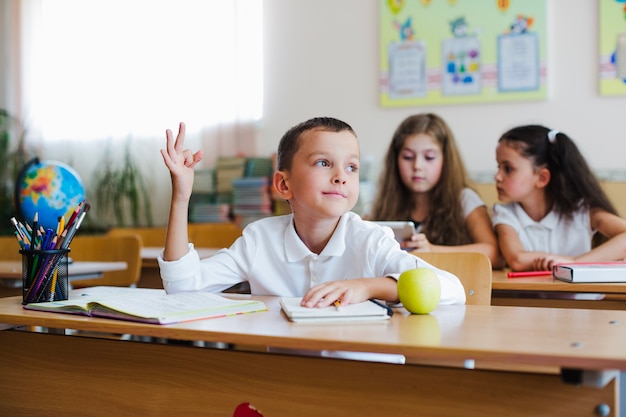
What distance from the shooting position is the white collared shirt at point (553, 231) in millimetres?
2746

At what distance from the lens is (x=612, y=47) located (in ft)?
12.2

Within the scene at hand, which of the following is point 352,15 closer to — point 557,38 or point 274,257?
point 557,38

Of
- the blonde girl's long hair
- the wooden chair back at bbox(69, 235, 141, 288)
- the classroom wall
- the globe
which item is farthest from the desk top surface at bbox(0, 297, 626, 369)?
the classroom wall

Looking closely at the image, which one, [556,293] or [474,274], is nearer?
[474,274]

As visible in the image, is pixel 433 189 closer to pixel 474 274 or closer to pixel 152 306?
pixel 474 274

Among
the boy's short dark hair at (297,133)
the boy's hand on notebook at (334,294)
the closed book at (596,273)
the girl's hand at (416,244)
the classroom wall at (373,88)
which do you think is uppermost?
the classroom wall at (373,88)

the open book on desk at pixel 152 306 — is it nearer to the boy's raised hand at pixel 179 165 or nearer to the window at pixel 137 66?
the boy's raised hand at pixel 179 165

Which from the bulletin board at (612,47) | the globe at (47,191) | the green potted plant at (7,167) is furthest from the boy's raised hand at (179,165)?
the green potted plant at (7,167)

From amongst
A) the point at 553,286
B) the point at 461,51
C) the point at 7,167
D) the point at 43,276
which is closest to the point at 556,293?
the point at 553,286

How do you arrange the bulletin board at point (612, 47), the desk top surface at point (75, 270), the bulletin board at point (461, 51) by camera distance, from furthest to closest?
1. the bulletin board at point (461, 51)
2. the bulletin board at point (612, 47)
3. the desk top surface at point (75, 270)

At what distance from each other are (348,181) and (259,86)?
3.17 meters

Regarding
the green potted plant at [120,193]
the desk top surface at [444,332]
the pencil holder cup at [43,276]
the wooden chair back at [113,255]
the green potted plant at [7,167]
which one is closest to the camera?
the desk top surface at [444,332]

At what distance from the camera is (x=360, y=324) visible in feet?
3.81

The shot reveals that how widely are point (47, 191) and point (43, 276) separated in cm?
249
